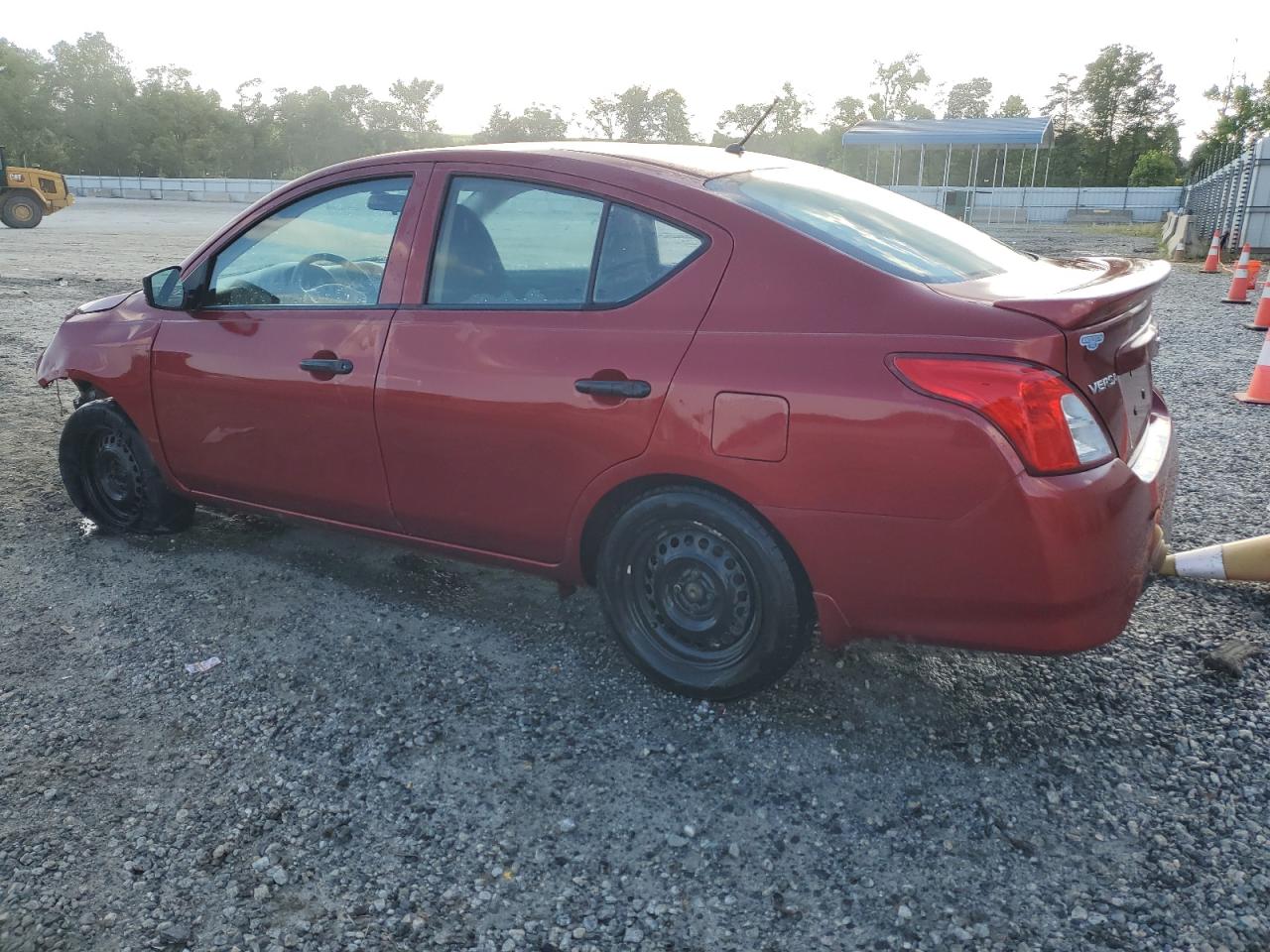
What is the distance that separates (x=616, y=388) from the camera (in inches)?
110

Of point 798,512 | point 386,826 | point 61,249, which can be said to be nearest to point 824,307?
point 798,512

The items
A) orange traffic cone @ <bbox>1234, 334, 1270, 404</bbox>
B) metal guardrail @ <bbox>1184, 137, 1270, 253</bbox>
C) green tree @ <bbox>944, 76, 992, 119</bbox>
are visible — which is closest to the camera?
orange traffic cone @ <bbox>1234, 334, 1270, 404</bbox>

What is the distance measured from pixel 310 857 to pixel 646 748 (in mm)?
946

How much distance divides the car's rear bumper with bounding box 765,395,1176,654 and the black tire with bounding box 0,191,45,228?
29.2 meters

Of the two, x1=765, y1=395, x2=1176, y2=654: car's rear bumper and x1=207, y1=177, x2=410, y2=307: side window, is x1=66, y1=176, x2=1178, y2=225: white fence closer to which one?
x1=207, y1=177, x2=410, y2=307: side window

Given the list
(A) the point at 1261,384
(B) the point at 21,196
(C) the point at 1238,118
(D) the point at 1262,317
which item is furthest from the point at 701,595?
(C) the point at 1238,118

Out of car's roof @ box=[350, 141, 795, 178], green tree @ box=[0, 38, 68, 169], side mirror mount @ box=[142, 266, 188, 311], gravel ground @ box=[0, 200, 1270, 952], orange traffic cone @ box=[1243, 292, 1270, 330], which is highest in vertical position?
A: green tree @ box=[0, 38, 68, 169]

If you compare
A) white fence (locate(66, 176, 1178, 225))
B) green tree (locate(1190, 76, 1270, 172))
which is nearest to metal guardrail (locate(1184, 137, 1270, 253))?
white fence (locate(66, 176, 1178, 225))

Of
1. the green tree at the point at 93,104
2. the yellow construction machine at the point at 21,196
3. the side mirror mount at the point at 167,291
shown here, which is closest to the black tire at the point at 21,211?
the yellow construction machine at the point at 21,196

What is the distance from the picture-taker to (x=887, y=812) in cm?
Result: 248

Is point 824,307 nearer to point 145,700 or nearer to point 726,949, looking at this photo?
point 726,949

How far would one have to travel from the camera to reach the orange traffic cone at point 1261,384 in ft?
22.1

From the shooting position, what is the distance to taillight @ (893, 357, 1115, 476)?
2.29 meters

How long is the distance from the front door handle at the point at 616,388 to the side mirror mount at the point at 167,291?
1997 millimetres
